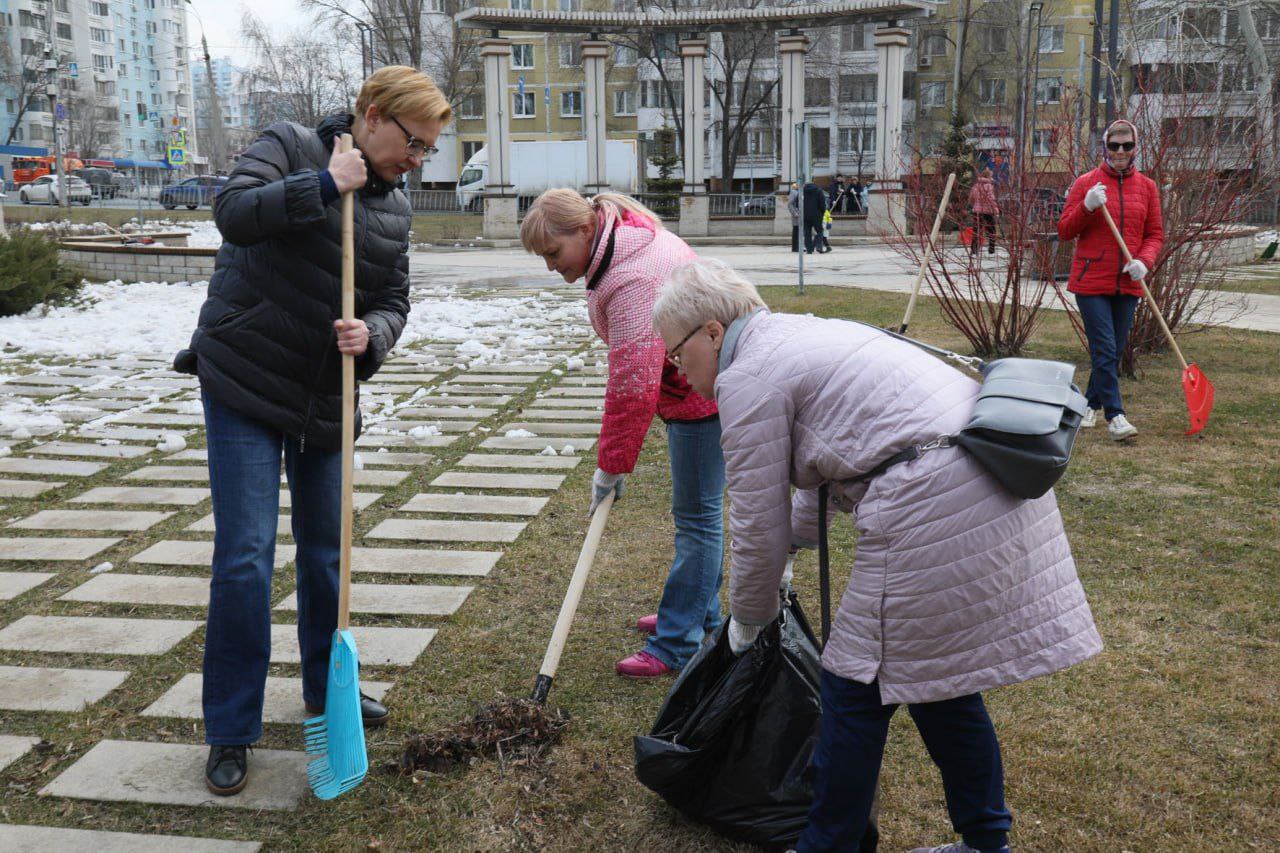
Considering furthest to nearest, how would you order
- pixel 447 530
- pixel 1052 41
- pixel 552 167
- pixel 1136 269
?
pixel 1052 41 → pixel 552 167 → pixel 1136 269 → pixel 447 530

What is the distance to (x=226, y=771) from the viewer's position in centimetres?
300

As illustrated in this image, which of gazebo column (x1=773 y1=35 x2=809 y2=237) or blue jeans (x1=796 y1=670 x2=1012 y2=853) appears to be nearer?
blue jeans (x1=796 y1=670 x2=1012 y2=853)

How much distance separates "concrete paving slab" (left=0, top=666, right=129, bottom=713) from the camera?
11.4ft

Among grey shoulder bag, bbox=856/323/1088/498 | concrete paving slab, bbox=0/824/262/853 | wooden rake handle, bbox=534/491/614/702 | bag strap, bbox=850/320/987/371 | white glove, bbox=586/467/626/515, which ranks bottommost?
concrete paving slab, bbox=0/824/262/853

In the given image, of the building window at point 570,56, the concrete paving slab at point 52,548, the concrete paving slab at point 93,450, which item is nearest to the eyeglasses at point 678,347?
the concrete paving slab at point 52,548

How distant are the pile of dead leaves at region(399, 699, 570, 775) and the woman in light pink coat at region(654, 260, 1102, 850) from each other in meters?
0.97

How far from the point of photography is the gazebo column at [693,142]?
2898 cm

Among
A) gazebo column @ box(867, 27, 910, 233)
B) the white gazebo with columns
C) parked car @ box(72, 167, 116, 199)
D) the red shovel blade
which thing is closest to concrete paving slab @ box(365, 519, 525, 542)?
the red shovel blade

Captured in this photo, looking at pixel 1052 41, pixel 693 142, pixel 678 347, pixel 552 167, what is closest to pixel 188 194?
pixel 552 167

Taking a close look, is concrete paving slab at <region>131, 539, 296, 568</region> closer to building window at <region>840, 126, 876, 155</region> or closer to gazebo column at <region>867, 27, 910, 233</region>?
gazebo column at <region>867, 27, 910, 233</region>

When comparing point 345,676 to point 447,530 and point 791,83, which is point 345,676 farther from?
point 791,83

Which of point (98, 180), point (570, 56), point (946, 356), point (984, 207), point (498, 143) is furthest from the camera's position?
point (570, 56)

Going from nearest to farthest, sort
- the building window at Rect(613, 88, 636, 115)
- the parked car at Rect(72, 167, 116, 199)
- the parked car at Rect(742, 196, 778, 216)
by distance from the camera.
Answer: the parked car at Rect(742, 196, 778, 216)
the parked car at Rect(72, 167, 116, 199)
the building window at Rect(613, 88, 636, 115)

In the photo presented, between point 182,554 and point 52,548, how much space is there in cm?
61
